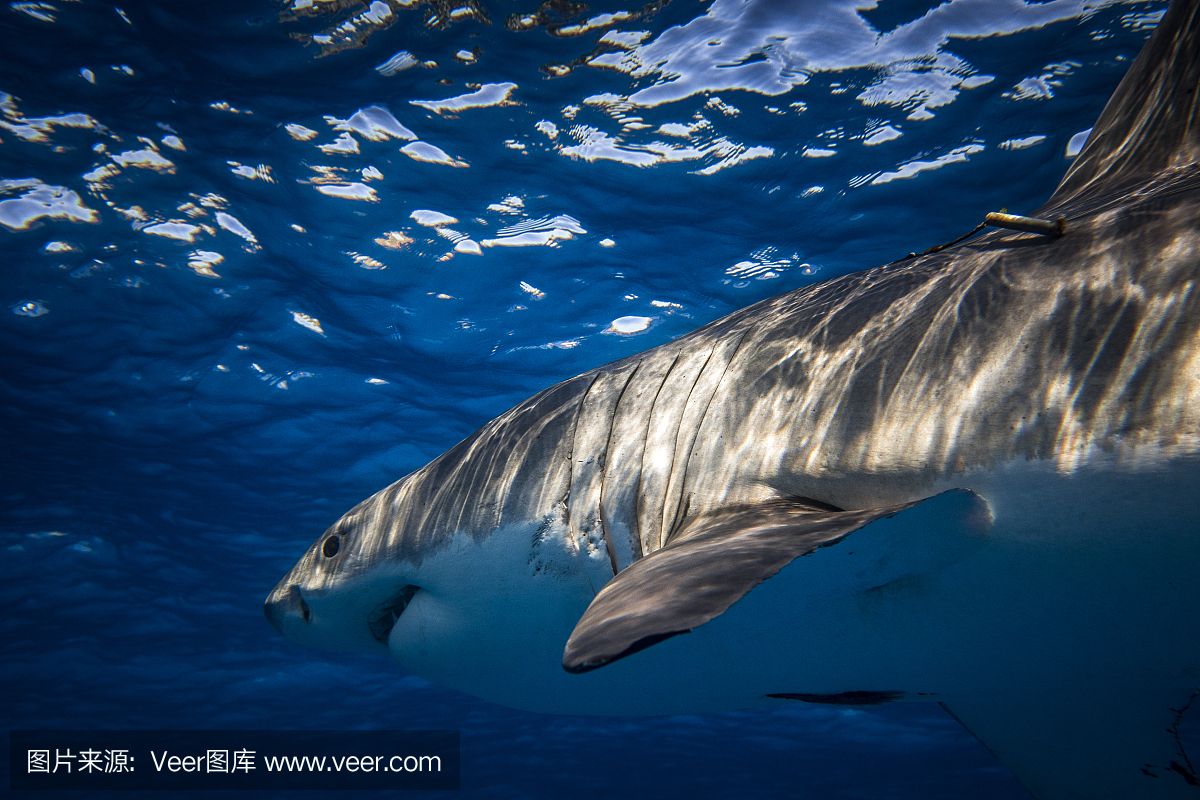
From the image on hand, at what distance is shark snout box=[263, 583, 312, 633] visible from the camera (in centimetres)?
321

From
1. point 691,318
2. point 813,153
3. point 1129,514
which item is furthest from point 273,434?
point 1129,514

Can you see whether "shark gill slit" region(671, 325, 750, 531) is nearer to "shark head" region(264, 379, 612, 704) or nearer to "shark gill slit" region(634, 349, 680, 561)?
"shark gill slit" region(634, 349, 680, 561)

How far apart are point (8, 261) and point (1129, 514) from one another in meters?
12.1

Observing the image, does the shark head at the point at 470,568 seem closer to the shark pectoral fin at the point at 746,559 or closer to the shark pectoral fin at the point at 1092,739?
the shark pectoral fin at the point at 746,559

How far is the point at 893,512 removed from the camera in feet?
4.71

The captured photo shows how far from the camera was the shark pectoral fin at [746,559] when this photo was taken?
1.21 meters

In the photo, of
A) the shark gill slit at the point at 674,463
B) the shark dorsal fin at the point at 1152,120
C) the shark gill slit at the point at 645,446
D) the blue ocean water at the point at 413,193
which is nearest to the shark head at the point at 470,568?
the shark gill slit at the point at 645,446

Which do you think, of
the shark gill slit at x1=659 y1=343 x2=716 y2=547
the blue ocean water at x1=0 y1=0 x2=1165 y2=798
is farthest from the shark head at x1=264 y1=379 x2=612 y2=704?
the blue ocean water at x1=0 y1=0 x2=1165 y2=798

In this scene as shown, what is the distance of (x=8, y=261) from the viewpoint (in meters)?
9.04

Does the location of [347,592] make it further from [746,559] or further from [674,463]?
[746,559]

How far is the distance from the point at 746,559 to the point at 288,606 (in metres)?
2.68

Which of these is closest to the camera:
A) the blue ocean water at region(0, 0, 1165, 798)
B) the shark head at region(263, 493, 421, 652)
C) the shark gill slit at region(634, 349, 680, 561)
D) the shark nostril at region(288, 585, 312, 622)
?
the shark gill slit at region(634, 349, 680, 561)

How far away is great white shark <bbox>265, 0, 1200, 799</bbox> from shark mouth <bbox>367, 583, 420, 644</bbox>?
1 centimetres

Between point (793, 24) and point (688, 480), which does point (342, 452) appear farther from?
point (688, 480)
